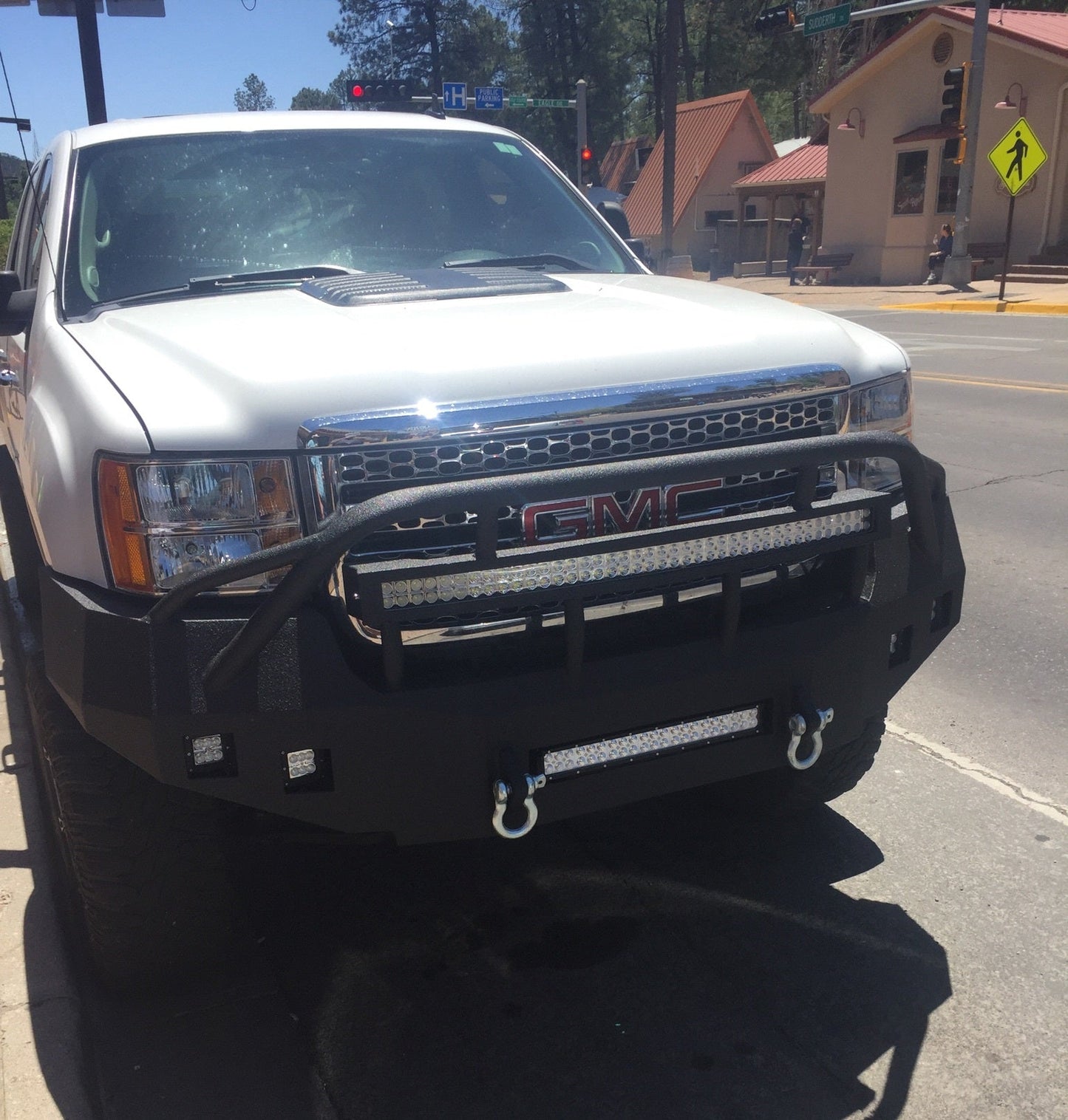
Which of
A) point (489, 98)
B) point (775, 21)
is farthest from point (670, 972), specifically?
Answer: point (489, 98)

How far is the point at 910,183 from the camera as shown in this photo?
A: 3041cm

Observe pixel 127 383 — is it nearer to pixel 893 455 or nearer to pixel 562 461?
pixel 562 461

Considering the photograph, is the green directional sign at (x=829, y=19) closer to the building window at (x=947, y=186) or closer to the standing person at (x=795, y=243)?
the building window at (x=947, y=186)

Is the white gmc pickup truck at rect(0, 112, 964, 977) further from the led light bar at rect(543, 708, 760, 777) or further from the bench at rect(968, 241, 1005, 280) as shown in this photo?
the bench at rect(968, 241, 1005, 280)

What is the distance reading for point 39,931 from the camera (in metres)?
3.00

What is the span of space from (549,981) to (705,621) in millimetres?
1035

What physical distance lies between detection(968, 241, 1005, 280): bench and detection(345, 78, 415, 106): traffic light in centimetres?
1424

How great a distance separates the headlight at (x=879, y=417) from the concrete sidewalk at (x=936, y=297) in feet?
57.1

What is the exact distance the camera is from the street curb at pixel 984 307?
2078 centimetres

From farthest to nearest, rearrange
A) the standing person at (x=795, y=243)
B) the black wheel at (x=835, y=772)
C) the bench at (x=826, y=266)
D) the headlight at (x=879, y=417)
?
1. the standing person at (x=795, y=243)
2. the bench at (x=826, y=266)
3. the black wheel at (x=835, y=772)
4. the headlight at (x=879, y=417)

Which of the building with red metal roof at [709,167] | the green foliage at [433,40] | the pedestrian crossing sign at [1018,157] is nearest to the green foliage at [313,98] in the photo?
the green foliage at [433,40]

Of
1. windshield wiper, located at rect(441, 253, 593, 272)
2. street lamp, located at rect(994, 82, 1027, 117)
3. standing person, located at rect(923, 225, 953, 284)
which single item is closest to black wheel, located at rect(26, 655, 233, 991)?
windshield wiper, located at rect(441, 253, 593, 272)

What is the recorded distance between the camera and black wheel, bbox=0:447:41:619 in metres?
3.72

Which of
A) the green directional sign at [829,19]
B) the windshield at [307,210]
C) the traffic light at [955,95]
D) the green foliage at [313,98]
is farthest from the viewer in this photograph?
the green foliage at [313,98]
